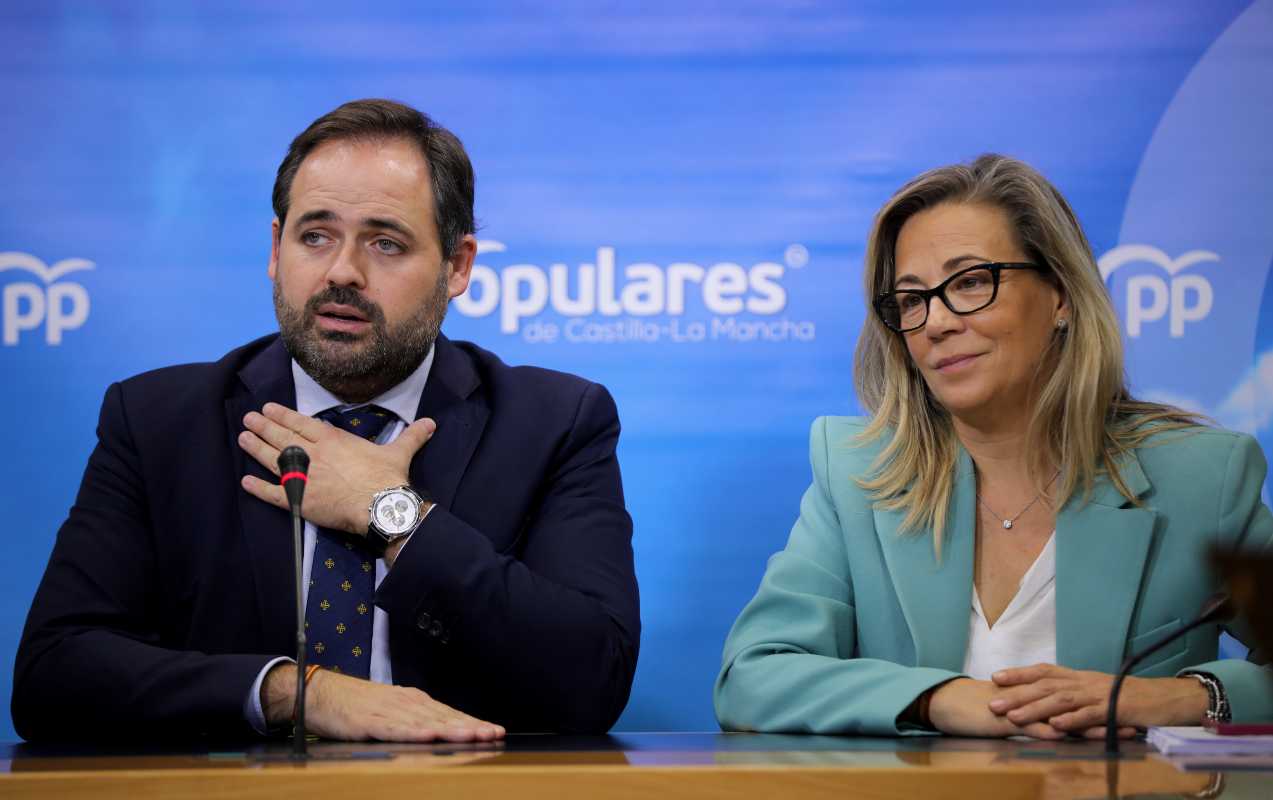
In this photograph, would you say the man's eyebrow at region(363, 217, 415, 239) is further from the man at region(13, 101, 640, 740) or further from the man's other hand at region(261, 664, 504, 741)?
the man's other hand at region(261, 664, 504, 741)

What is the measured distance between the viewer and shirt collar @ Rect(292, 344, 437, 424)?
298cm

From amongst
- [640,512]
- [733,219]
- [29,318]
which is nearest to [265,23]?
[29,318]

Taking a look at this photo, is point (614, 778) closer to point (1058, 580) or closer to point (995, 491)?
point (1058, 580)

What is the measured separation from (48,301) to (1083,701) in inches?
117

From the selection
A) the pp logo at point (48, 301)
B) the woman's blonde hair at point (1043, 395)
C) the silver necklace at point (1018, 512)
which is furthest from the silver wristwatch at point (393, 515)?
the pp logo at point (48, 301)

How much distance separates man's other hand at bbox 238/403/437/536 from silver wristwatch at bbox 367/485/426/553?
0.02 m

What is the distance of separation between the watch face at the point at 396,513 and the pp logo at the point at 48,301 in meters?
1.65

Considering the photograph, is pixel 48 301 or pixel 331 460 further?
pixel 48 301

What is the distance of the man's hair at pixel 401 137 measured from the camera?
9.82ft

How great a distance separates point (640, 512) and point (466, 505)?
1.00 m

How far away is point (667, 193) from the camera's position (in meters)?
3.85

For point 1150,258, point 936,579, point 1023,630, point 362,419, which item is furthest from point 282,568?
point 1150,258

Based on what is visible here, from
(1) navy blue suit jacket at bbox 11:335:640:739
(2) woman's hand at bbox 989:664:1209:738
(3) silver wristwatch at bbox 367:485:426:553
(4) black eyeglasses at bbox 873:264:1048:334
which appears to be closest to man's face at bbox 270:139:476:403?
(1) navy blue suit jacket at bbox 11:335:640:739

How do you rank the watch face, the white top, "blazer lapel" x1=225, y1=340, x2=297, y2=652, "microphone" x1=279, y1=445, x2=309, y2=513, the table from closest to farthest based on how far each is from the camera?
1. the table
2. "microphone" x1=279, y1=445, x2=309, y2=513
3. the watch face
4. "blazer lapel" x1=225, y1=340, x2=297, y2=652
5. the white top
